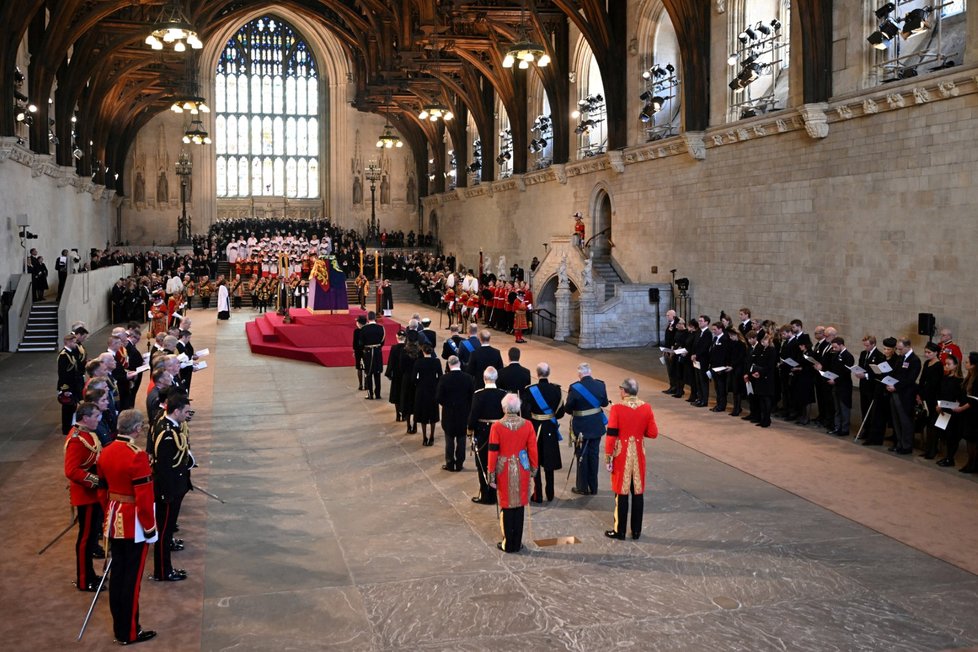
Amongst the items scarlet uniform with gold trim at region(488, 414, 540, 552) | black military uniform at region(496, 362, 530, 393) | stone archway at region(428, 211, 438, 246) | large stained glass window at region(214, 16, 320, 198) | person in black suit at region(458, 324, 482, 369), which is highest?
large stained glass window at region(214, 16, 320, 198)

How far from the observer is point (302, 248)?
35.8 meters

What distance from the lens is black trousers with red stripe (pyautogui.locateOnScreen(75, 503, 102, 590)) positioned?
6.74 m

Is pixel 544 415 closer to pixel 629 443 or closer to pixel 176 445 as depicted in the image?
pixel 629 443

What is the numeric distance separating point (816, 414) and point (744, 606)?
793 centimetres

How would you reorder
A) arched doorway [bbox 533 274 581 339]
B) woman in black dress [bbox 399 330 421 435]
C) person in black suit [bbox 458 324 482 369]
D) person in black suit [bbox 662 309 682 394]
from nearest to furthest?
woman in black dress [bbox 399 330 421 435], person in black suit [bbox 458 324 482 369], person in black suit [bbox 662 309 682 394], arched doorway [bbox 533 274 581 339]

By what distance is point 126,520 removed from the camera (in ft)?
18.9

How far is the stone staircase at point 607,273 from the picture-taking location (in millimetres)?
25219

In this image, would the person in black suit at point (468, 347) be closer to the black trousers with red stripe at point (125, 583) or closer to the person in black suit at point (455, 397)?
the person in black suit at point (455, 397)

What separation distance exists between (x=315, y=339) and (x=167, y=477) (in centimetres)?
1470

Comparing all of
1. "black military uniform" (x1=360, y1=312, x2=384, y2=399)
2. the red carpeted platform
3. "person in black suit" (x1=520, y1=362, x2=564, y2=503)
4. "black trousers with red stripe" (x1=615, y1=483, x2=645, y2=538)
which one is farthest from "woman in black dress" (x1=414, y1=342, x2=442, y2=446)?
the red carpeted platform

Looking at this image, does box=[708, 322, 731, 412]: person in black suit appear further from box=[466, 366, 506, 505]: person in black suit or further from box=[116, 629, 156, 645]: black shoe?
box=[116, 629, 156, 645]: black shoe

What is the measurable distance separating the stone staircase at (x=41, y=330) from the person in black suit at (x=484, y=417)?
16345 millimetres

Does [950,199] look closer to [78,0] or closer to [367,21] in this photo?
[78,0]

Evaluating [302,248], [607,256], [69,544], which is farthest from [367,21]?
[69,544]
